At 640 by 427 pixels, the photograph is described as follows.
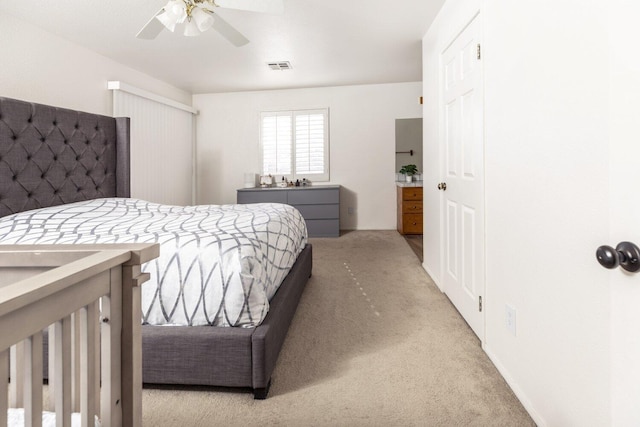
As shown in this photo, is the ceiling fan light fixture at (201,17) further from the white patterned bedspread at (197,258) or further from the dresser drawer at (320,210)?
the dresser drawer at (320,210)

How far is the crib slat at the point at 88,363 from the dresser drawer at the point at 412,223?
15.8ft

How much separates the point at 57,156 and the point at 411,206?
13.3 feet

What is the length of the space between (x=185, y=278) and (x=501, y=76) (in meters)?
1.63

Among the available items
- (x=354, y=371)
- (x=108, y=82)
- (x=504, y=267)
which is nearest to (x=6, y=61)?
(x=108, y=82)

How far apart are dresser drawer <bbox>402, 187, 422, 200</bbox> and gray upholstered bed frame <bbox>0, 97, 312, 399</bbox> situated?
2494 millimetres

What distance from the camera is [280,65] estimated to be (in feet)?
14.2

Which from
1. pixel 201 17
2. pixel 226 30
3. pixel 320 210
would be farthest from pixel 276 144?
pixel 201 17

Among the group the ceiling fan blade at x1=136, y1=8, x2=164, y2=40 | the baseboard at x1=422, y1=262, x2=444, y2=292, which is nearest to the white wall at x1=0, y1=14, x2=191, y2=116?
the ceiling fan blade at x1=136, y1=8, x2=164, y2=40

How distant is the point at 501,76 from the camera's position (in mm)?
1625

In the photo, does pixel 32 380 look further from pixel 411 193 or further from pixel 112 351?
pixel 411 193

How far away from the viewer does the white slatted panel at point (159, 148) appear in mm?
4254

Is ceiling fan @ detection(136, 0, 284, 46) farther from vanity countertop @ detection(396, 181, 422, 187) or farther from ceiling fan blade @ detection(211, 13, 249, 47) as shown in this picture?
vanity countertop @ detection(396, 181, 422, 187)

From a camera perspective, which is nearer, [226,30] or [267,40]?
[226,30]

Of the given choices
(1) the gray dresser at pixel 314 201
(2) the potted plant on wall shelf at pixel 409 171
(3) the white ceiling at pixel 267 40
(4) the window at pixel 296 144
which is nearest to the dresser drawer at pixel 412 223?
(2) the potted plant on wall shelf at pixel 409 171
